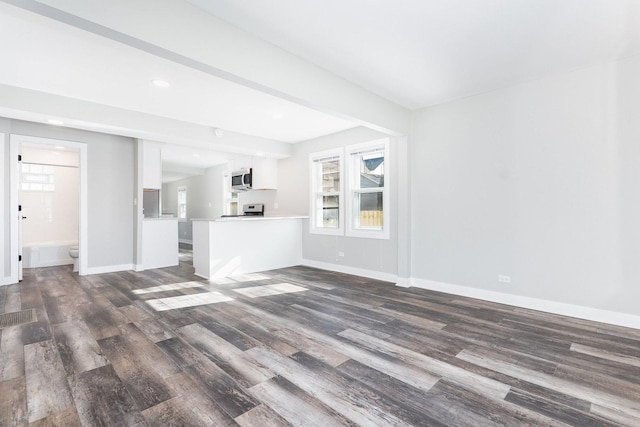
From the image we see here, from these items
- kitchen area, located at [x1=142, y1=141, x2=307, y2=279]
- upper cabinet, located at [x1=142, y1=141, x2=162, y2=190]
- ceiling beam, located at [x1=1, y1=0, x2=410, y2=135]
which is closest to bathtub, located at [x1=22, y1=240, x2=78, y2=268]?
kitchen area, located at [x1=142, y1=141, x2=307, y2=279]

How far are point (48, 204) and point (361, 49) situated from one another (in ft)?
25.0

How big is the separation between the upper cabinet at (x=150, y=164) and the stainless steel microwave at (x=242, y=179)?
5.65ft

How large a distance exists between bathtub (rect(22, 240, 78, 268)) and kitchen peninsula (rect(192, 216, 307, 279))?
3077 millimetres

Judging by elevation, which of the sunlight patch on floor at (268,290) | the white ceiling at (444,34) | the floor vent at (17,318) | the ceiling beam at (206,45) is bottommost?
the sunlight patch on floor at (268,290)

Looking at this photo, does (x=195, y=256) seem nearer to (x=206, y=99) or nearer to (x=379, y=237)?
(x=206, y=99)

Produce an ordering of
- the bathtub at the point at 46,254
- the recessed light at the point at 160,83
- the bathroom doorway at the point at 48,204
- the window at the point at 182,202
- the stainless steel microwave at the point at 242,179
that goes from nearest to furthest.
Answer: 1. the recessed light at the point at 160,83
2. the bathtub at the point at 46,254
3. the bathroom doorway at the point at 48,204
4. the stainless steel microwave at the point at 242,179
5. the window at the point at 182,202

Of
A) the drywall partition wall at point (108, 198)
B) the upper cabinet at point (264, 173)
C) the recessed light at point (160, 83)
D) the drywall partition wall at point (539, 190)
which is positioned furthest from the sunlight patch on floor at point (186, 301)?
the upper cabinet at point (264, 173)

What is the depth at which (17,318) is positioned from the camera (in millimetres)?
3115

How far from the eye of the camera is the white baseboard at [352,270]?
4863 millimetres

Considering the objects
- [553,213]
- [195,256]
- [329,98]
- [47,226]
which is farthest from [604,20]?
[47,226]

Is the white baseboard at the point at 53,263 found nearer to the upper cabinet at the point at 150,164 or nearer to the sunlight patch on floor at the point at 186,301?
the upper cabinet at the point at 150,164

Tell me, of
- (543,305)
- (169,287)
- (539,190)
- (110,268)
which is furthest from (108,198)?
(543,305)

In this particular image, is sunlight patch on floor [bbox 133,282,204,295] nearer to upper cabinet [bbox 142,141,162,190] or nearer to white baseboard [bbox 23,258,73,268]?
upper cabinet [bbox 142,141,162,190]

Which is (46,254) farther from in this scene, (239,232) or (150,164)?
(239,232)
